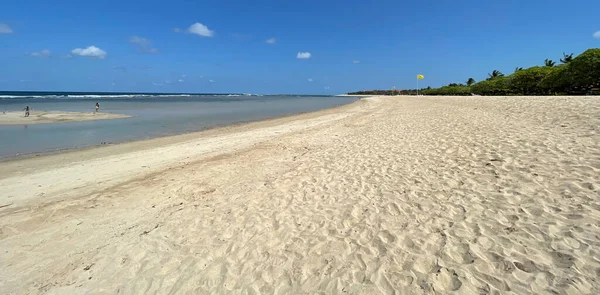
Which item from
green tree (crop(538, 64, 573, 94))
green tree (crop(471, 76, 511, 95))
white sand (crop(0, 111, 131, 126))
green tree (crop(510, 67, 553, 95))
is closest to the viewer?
white sand (crop(0, 111, 131, 126))

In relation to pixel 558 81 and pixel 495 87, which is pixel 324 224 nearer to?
pixel 558 81

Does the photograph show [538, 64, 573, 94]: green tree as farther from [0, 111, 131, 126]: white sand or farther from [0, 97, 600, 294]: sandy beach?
[0, 111, 131, 126]: white sand

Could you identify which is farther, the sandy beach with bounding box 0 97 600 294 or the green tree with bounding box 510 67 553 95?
the green tree with bounding box 510 67 553 95

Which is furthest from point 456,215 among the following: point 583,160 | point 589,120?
point 589,120

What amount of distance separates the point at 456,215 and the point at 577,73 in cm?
3516

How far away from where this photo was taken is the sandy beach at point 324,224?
320 centimetres

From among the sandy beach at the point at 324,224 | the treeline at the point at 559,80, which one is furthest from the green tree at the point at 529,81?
the sandy beach at the point at 324,224

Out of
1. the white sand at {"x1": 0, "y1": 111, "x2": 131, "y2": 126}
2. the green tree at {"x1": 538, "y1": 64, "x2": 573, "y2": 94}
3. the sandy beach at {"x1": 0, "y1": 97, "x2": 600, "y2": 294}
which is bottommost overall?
the sandy beach at {"x1": 0, "y1": 97, "x2": 600, "y2": 294}

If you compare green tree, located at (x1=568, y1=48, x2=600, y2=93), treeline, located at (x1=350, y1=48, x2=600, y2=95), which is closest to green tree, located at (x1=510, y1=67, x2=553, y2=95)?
treeline, located at (x1=350, y1=48, x2=600, y2=95)

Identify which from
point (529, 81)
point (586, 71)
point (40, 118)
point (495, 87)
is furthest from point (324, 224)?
point (495, 87)

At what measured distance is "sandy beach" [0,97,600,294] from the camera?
3195mm

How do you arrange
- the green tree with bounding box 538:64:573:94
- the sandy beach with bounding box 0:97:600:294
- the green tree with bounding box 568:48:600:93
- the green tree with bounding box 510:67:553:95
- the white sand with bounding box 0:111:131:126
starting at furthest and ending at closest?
the green tree with bounding box 510:67:553:95, the green tree with bounding box 538:64:573:94, the green tree with bounding box 568:48:600:93, the white sand with bounding box 0:111:131:126, the sandy beach with bounding box 0:97:600:294

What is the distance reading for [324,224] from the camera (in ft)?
14.7

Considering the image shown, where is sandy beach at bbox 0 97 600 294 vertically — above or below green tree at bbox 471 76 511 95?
below
